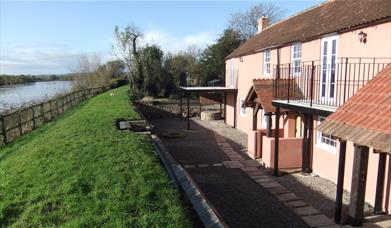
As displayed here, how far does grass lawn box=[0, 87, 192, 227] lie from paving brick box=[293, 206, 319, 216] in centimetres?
334

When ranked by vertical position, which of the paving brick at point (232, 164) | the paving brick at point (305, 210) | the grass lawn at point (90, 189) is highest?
the grass lawn at point (90, 189)

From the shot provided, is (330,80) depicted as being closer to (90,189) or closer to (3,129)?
(90,189)

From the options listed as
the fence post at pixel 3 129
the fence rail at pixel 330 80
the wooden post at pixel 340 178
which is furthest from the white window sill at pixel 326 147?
the fence post at pixel 3 129

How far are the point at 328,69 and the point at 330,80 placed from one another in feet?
1.70

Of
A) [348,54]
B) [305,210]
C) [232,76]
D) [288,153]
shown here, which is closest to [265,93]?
[288,153]

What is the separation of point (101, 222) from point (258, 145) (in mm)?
9288

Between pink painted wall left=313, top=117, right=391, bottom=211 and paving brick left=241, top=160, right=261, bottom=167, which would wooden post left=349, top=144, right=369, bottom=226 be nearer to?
pink painted wall left=313, top=117, right=391, bottom=211

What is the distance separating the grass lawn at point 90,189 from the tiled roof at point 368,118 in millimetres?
3124

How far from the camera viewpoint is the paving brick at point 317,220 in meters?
6.94

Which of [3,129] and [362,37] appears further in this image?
[3,129]

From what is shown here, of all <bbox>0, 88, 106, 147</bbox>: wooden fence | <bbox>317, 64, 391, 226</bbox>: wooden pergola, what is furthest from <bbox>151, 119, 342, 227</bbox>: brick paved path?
<bbox>0, 88, 106, 147</bbox>: wooden fence

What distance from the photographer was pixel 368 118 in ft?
18.3

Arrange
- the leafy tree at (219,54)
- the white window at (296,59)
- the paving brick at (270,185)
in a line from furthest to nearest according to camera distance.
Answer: the leafy tree at (219,54), the white window at (296,59), the paving brick at (270,185)

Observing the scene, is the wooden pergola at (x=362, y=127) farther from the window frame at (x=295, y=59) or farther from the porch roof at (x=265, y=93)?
the window frame at (x=295, y=59)
